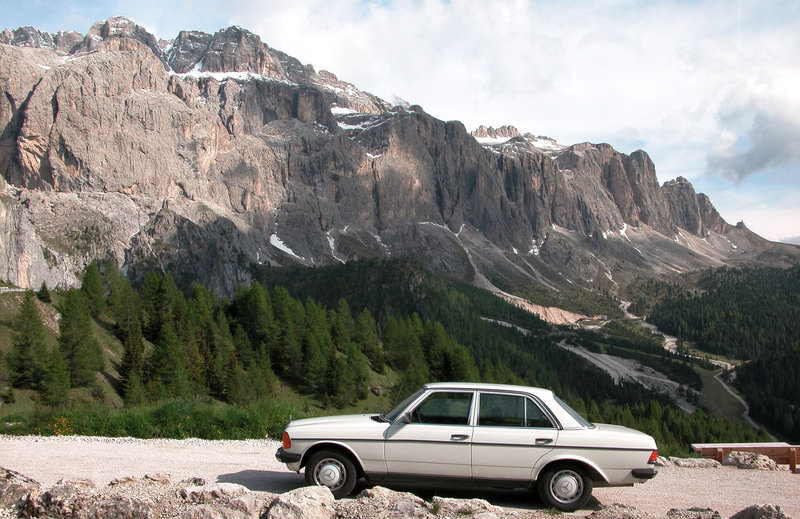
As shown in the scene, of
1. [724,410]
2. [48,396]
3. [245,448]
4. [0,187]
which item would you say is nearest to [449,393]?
[245,448]

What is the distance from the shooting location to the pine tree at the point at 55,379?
48.4 meters

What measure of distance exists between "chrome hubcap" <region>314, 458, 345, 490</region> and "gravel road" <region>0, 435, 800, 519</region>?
101 centimetres

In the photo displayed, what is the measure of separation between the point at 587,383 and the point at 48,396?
12084cm

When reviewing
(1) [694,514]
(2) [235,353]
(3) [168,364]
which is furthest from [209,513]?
(2) [235,353]

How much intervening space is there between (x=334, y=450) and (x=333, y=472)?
1.41 ft

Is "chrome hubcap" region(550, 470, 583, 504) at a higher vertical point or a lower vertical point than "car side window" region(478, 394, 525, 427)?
lower

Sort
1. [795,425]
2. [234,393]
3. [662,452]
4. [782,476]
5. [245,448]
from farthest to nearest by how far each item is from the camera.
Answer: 1. [795,425]
2. [234,393]
3. [662,452]
4. [245,448]
5. [782,476]

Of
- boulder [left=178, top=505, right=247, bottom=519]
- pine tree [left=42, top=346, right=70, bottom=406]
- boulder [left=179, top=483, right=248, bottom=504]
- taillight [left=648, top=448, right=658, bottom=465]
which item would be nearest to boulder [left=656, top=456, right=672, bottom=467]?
taillight [left=648, top=448, right=658, bottom=465]

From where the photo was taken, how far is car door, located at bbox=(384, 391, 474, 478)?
11.9 meters

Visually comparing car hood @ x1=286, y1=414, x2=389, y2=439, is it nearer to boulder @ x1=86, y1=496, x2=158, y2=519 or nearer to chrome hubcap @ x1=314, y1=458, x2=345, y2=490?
chrome hubcap @ x1=314, y1=458, x2=345, y2=490

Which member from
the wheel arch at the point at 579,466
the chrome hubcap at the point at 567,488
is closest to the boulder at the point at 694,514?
the wheel arch at the point at 579,466

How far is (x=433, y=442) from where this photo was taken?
470 inches

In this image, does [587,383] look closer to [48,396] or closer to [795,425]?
[795,425]

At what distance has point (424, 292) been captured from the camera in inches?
7151
